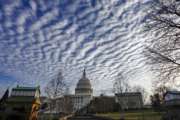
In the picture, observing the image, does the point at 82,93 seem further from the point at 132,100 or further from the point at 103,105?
the point at 103,105

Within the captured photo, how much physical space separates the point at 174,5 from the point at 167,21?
1040mm

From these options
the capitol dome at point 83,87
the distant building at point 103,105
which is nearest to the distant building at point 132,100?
the distant building at point 103,105

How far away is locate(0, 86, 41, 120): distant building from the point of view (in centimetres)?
3178

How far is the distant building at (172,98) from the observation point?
4043 centimetres

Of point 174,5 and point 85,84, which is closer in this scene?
point 174,5

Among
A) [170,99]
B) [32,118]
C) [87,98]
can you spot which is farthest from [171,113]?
[87,98]

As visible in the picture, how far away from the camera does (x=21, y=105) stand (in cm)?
3316

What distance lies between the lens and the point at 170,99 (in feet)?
138

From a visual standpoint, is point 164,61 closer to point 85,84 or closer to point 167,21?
point 167,21

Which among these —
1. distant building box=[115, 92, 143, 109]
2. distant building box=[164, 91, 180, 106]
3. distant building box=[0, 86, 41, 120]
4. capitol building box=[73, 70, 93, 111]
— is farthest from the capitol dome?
distant building box=[0, 86, 41, 120]


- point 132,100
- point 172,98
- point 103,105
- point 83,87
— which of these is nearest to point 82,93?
point 83,87

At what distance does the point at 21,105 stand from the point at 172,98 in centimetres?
3198

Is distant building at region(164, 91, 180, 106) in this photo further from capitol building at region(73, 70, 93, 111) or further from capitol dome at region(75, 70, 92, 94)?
capitol dome at region(75, 70, 92, 94)

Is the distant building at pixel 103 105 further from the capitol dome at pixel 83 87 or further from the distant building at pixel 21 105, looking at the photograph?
the capitol dome at pixel 83 87
